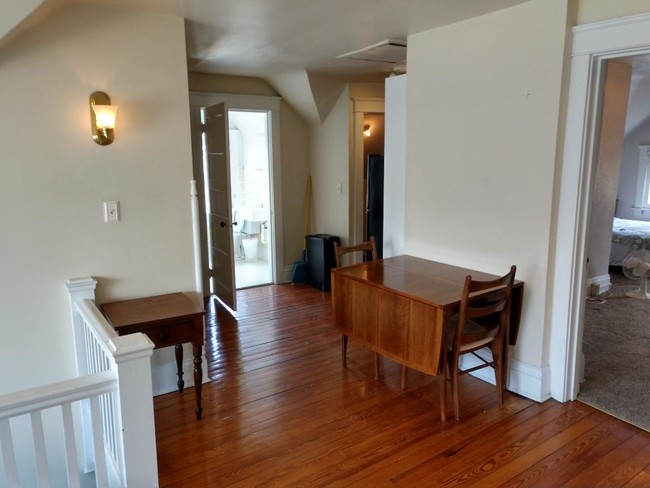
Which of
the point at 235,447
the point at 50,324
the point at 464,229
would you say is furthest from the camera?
the point at 464,229

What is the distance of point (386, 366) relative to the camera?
3.51 metres

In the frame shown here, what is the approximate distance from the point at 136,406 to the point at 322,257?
3.73 meters

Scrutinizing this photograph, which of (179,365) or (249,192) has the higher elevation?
(249,192)

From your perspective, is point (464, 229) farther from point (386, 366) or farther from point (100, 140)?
point (100, 140)

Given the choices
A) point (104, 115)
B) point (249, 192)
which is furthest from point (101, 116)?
point (249, 192)

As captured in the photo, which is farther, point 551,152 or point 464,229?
point 464,229

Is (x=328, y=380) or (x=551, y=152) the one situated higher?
(x=551, y=152)

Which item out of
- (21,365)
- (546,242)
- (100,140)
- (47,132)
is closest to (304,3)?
(100,140)

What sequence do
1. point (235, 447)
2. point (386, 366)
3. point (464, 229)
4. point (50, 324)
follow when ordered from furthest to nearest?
point (386, 366) < point (464, 229) < point (50, 324) < point (235, 447)

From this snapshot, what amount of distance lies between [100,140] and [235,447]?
185 cm

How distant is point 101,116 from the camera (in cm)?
264

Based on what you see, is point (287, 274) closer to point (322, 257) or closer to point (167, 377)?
point (322, 257)

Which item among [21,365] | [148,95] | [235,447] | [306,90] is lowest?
[235,447]

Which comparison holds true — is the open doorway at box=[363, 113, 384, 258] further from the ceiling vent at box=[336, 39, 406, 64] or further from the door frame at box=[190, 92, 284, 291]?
the ceiling vent at box=[336, 39, 406, 64]
